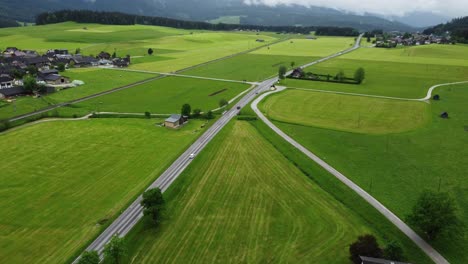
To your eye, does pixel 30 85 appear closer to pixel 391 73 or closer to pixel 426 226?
pixel 426 226

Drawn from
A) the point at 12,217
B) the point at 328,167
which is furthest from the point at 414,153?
the point at 12,217

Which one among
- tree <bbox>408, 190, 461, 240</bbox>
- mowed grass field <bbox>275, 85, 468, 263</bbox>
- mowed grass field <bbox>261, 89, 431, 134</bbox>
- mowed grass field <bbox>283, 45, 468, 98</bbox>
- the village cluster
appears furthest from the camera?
mowed grass field <bbox>283, 45, 468, 98</bbox>

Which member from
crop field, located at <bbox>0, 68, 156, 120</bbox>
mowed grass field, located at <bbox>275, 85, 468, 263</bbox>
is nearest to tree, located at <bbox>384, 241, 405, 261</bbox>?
mowed grass field, located at <bbox>275, 85, 468, 263</bbox>

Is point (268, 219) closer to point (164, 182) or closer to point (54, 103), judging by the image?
point (164, 182)

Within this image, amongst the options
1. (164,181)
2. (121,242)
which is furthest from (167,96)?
(121,242)

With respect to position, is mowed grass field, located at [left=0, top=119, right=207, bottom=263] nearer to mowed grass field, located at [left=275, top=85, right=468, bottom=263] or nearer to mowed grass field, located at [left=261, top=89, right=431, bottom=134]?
mowed grass field, located at [left=261, top=89, right=431, bottom=134]

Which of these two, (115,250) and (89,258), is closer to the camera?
(89,258)
